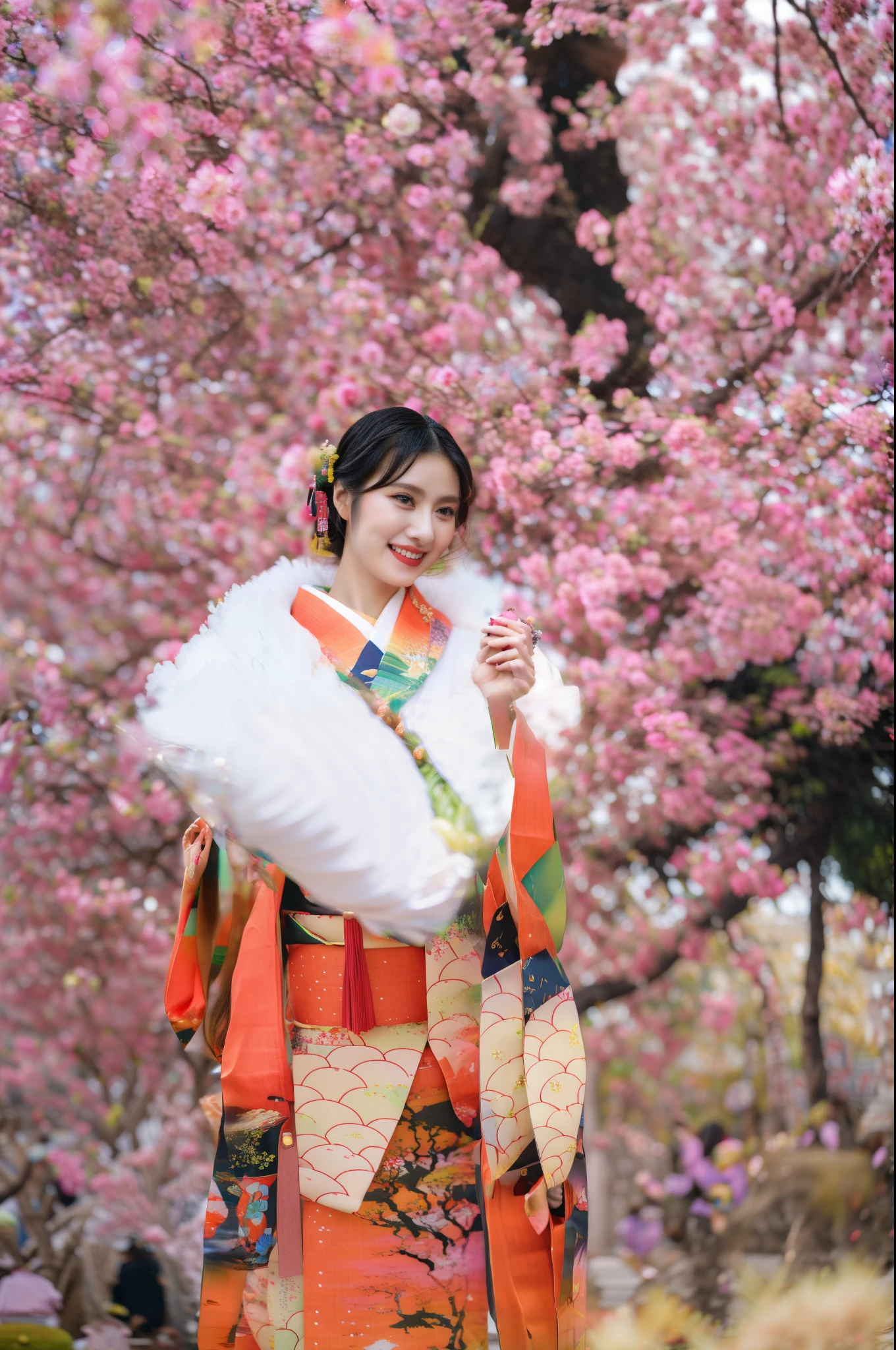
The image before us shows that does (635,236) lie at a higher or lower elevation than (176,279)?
higher

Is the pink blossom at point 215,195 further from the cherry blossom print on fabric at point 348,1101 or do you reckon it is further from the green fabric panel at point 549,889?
the cherry blossom print on fabric at point 348,1101

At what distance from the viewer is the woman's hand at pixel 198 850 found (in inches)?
81.3

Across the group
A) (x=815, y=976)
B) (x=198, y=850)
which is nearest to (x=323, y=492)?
(x=198, y=850)

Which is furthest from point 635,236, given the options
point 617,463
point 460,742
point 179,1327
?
point 179,1327

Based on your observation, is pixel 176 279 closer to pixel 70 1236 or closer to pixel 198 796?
pixel 198 796

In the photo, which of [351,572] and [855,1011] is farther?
[855,1011]

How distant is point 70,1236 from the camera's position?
371 centimetres

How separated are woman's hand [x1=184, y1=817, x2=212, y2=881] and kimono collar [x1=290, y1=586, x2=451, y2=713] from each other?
426 millimetres

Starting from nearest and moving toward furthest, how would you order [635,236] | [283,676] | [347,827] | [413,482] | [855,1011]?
1. [347,827]
2. [283,676]
3. [413,482]
4. [635,236]
5. [855,1011]

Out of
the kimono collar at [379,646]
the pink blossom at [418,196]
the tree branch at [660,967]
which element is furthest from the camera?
the tree branch at [660,967]

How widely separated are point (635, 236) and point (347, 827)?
278cm

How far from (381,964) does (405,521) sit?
850 mm

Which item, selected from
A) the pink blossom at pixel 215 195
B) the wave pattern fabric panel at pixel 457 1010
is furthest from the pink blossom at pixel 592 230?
the wave pattern fabric panel at pixel 457 1010

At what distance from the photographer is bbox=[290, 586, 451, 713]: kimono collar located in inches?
78.9
